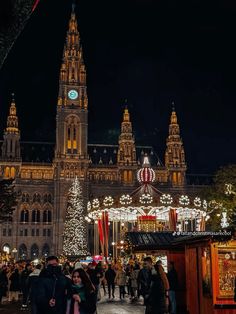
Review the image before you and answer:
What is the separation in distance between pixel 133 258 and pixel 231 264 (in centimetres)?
1367

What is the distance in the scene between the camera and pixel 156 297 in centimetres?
760

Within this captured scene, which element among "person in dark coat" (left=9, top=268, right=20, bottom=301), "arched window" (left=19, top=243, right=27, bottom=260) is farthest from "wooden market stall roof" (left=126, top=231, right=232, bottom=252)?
"arched window" (left=19, top=243, right=27, bottom=260)

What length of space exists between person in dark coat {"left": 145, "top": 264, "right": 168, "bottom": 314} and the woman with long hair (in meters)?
2.55

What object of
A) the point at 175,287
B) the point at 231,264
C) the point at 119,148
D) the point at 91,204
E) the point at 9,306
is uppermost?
the point at 119,148

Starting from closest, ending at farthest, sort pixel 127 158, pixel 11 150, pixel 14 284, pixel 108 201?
1. pixel 14 284
2. pixel 108 201
3. pixel 11 150
4. pixel 127 158

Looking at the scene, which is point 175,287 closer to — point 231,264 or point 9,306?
point 231,264

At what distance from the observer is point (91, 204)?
27.2 m

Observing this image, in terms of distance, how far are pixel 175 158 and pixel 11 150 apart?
2760 centimetres

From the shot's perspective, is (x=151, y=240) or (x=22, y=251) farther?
(x=22, y=251)

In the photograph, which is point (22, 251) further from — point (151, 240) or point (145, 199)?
point (151, 240)

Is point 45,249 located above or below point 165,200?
below

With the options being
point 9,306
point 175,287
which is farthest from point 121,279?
point 175,287

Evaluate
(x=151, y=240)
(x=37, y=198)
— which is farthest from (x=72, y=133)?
(x=151, y=240)

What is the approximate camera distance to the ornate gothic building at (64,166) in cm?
6575
